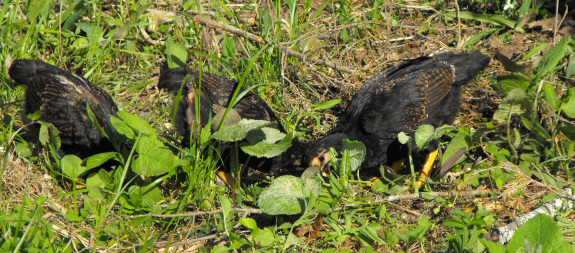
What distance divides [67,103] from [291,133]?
6.60 feet

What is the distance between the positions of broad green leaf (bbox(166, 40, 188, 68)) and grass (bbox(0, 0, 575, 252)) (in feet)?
0.06

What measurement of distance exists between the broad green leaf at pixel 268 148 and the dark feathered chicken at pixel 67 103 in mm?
1344

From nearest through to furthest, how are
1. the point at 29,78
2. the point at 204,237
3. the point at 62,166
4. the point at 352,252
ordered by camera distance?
the point at 352,252 → the point at 204,237 → the point at 62,166 → the point at 29,78

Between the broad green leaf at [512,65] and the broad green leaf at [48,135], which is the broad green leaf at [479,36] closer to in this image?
the broad green leaf at [512,65]

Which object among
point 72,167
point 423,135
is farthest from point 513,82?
point 72,167

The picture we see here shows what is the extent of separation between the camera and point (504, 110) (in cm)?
400

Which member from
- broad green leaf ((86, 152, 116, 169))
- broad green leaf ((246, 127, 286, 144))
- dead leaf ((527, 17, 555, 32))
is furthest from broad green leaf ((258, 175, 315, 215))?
dead leaf ((527, 17, 555, 32))

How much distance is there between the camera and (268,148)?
12.1 feet

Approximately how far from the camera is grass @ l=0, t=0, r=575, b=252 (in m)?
3.56

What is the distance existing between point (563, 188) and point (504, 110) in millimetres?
691

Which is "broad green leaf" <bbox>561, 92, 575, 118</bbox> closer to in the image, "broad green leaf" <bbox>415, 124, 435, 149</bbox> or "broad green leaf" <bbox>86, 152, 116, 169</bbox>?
"broad green leaf" <bbox>415, 124, 435, 149</bbox>

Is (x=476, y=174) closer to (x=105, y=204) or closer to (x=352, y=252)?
(x=352, y=252)

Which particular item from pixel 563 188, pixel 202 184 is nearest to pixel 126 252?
pixel 202 184

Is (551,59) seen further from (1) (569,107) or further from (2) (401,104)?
(2) (401,104)
